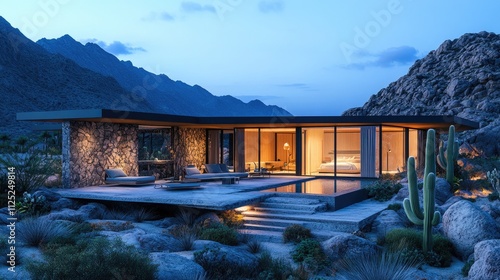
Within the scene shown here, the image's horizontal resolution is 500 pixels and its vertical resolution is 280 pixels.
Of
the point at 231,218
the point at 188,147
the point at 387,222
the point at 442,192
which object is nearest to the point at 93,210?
the point at 231,218

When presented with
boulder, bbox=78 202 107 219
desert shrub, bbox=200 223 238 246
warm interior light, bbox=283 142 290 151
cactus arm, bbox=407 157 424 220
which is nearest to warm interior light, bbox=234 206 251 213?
desert shrub, bbox=200 223 238 246

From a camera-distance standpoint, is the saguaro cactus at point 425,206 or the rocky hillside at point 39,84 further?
the rocky hillside at point 39,84

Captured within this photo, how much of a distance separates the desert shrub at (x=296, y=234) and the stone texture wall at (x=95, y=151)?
326 inches

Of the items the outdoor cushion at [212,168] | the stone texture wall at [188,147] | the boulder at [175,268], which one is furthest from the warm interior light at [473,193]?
the boulder at [175,268]

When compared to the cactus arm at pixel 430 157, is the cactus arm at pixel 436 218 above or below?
below

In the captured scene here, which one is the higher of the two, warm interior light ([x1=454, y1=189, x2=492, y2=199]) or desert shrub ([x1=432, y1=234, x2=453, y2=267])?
warm interior light ([x1=454, y1=189, x2=492, y2=199])

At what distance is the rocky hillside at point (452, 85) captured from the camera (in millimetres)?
45656

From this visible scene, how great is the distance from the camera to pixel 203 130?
891 inches

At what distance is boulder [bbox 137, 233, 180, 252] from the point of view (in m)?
7.82

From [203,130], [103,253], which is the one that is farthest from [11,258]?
[203,130]

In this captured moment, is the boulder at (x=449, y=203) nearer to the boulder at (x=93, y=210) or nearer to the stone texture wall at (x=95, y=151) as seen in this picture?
the boulder at (x=93, y=210)

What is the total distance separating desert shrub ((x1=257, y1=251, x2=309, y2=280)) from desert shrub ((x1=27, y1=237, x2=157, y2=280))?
6.45 ft

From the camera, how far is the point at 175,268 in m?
5.69

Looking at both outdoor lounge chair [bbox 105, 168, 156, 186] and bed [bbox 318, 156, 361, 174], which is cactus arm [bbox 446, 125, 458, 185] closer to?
bed [bbox 318, 156, 361, 174]
